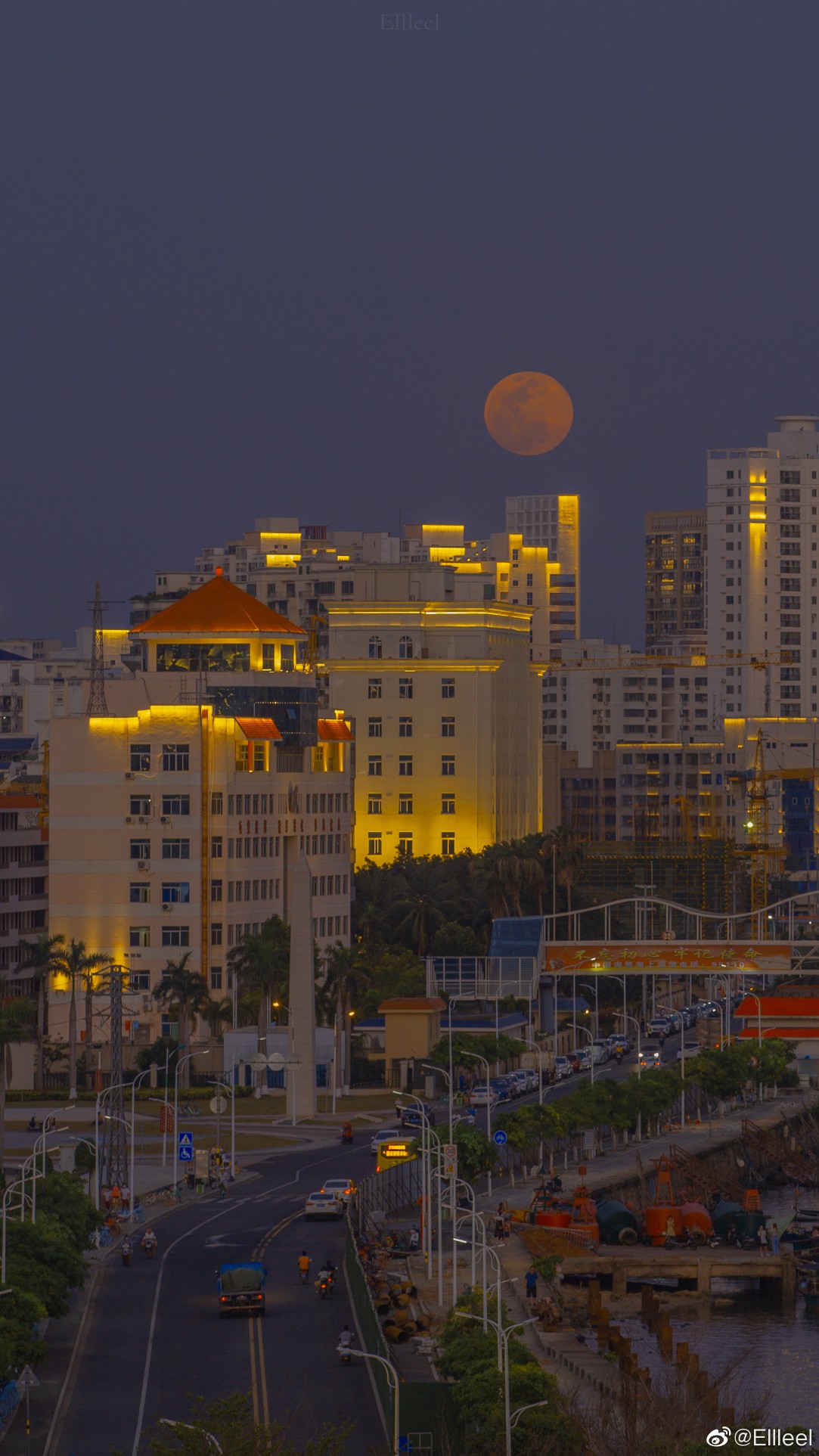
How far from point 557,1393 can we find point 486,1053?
7364cm

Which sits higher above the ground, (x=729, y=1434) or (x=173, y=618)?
(x=173, y=618)

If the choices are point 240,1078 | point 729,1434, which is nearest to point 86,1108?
point 240,1078

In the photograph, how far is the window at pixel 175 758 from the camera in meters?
159

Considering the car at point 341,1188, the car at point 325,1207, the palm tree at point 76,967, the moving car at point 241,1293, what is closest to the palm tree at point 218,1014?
the palm tree at point 76,967

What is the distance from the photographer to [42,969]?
14875 cm

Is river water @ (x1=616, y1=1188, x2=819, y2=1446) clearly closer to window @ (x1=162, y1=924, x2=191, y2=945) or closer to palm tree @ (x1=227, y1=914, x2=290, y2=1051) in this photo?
palm tree @ (x1=227, y1=914, x2=290, y2=1051)

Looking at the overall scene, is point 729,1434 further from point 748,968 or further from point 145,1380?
point 748,968

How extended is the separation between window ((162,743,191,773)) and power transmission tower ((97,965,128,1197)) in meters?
55.6

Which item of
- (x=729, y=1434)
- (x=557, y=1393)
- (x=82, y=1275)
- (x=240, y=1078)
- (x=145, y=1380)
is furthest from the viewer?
(x=240, y=1078)

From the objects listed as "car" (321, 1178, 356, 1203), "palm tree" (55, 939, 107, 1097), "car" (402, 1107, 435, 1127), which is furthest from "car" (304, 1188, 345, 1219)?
"palm tree" (55, 939, 107, 1097)

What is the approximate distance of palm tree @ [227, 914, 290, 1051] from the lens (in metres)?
142

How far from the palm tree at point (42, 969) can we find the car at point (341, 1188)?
45.9m

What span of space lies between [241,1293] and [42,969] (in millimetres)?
72088

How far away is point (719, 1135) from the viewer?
12888cm
